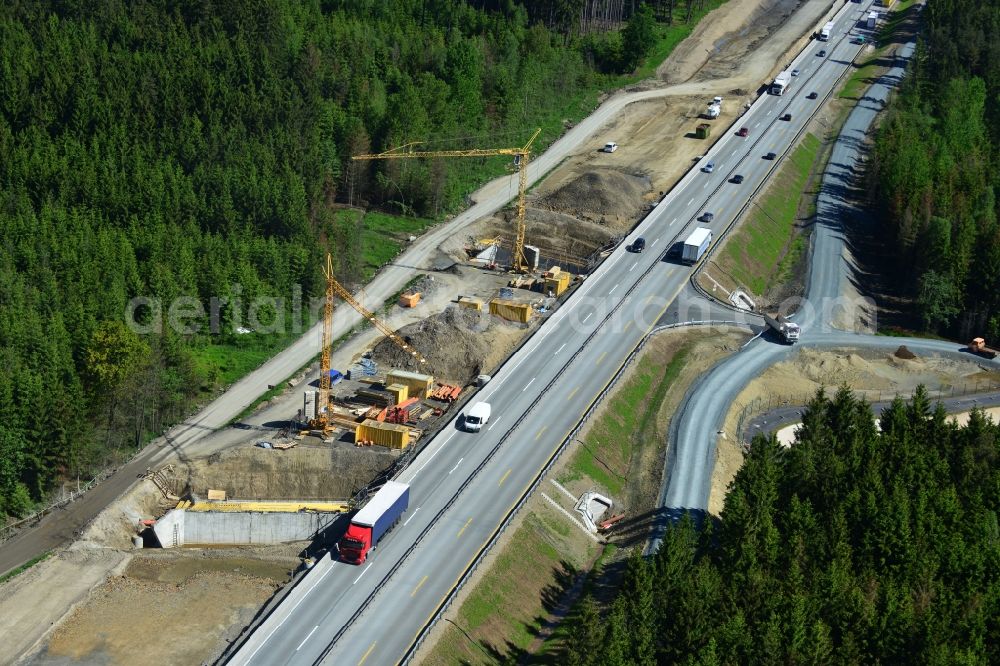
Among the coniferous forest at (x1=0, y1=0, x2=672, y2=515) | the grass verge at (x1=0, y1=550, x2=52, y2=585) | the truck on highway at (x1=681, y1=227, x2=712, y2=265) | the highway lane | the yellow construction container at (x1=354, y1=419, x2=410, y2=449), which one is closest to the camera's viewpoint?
the grass verge at (x1=0, y1=550, x2=52, y2=585)

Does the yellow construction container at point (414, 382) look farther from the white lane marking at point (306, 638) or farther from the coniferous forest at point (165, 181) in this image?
the white lane marking at point (306, 638)

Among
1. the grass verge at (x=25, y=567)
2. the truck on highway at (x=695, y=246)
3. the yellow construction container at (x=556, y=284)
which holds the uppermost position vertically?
the truck on highway at (x=695, y=246)

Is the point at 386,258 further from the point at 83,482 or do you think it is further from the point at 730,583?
the point at 730,583

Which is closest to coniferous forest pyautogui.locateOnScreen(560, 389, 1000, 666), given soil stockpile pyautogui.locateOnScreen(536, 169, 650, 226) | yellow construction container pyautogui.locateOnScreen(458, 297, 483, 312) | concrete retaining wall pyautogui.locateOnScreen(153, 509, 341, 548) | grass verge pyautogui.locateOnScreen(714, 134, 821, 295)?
concrete retaining wall pyautogui.locateOnScreen(153, 509, 341, 548)

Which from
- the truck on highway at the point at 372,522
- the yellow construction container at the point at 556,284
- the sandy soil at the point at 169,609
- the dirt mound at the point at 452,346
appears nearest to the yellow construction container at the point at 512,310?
the dirt mound at the point at 452,346

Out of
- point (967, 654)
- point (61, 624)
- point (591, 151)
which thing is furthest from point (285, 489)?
point (591, 151)

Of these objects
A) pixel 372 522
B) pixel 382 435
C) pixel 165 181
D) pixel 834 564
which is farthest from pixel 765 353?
pixel 165 181

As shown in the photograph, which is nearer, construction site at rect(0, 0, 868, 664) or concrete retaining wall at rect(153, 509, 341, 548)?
construction site at rect(0, 0, 868, 664)

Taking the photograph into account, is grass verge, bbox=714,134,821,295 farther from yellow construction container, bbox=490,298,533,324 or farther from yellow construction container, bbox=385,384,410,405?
yellow construction container, bbox=385,384,410,405
